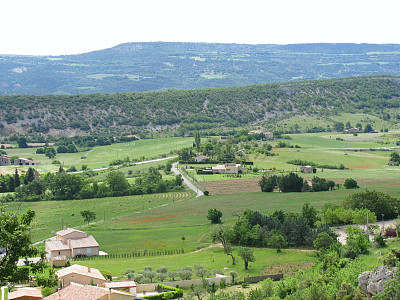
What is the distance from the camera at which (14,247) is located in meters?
20.7

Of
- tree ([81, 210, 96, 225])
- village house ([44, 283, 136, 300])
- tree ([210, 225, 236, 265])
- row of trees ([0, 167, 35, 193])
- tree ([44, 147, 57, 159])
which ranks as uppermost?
village house ([44, 283, 136, 300])

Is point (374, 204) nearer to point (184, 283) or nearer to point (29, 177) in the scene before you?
point (184, 283)

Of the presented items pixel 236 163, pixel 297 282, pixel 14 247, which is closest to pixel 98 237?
pixel 297 282

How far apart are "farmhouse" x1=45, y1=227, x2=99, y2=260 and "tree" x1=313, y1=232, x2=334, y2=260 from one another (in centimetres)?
1853

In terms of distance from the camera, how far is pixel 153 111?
7146 inches

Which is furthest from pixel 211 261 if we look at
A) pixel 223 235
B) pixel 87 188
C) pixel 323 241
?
pixel 87 188

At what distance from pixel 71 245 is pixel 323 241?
21.0m

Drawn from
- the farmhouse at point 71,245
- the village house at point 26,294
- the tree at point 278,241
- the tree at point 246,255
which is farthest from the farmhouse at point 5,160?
the village house at point 26,294

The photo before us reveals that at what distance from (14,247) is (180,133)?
456ft

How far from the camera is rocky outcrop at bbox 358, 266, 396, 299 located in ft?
105

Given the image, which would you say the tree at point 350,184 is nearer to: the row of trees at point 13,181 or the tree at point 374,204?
the tree at point 374,204

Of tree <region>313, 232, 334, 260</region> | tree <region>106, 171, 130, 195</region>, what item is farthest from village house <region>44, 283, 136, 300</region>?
tree <region>106, 171, 130, 195</region>

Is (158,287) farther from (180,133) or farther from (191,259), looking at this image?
(180,133)

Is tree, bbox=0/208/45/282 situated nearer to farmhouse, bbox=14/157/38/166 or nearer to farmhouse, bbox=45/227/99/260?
farmhouse, bbox=45/227/99/260
